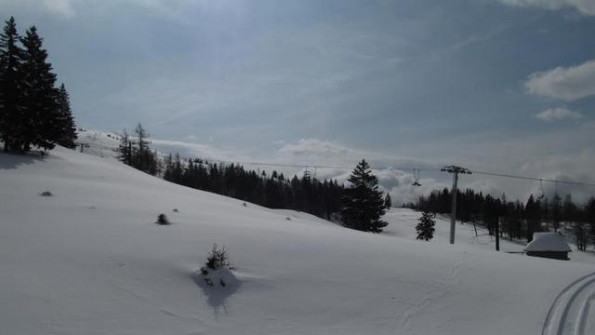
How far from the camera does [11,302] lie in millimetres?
7082

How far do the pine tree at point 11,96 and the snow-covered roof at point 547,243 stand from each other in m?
53.5

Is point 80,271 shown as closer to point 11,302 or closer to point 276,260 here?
point 11,302

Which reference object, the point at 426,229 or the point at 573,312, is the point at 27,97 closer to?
the point at 573,312

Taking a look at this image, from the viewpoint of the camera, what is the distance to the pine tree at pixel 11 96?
33.1 m

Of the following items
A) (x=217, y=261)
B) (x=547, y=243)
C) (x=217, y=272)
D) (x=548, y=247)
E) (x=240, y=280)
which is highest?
(x=217, y=261)

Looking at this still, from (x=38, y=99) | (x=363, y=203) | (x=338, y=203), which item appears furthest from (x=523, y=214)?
(x=38, y=99)

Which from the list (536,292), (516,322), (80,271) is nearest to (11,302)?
(80,271)

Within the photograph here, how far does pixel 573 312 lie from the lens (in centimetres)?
1147

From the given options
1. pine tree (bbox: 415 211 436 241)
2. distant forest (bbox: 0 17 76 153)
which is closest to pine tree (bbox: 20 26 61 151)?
distant forest (bbox: 0 17 76 153)

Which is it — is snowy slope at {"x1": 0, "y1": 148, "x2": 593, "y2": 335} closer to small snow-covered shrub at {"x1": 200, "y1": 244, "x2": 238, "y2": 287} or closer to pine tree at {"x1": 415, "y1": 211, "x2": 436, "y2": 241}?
small snow-covered shrub at {"x1": 200, "y1": 244, "x2": 238, "y2": 287}

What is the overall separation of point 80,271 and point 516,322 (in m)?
9.92

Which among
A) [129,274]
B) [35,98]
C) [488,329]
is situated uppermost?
[35,98]

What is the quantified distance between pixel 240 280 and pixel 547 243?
52.2 meters

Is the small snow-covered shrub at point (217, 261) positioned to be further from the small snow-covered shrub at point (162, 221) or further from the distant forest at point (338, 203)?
the distant forest at point (338, 203)
